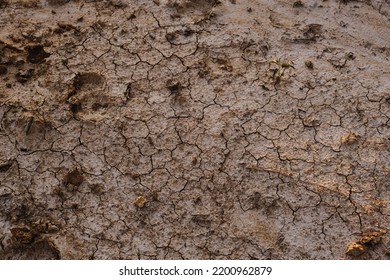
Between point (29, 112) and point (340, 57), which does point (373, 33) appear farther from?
point (29, 112)

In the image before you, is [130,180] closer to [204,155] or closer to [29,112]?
[204,155]

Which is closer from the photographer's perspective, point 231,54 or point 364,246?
point 364,246

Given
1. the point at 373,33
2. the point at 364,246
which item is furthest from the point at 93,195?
the point at 373,33

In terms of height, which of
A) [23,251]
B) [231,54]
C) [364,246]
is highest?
[231,54]
